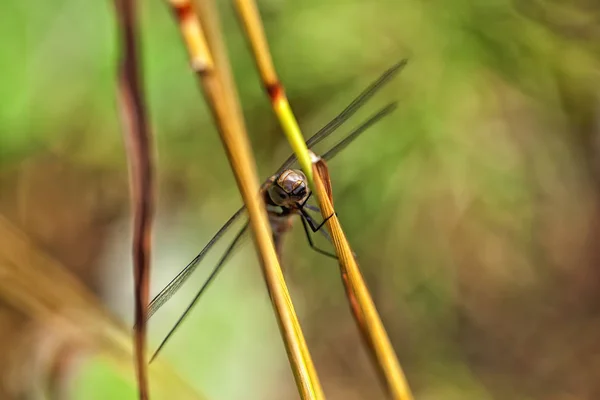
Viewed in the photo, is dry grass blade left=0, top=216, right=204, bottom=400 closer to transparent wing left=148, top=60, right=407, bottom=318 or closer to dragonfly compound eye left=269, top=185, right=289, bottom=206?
transparent wing left=148, top=60, right=407, bottom=318

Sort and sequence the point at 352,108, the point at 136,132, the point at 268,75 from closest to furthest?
the point at 136,132 → the point at 268,75 → the point at 352,108

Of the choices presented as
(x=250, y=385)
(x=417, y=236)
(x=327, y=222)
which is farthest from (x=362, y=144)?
(x=327, y=222)

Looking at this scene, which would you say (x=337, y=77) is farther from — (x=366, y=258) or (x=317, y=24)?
(x=366, y=258)

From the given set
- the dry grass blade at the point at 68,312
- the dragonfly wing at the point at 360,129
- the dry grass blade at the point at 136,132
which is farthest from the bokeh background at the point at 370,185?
the dry grass blade at the point at 136,132

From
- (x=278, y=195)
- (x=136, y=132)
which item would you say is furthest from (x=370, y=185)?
(x=136, y=132)

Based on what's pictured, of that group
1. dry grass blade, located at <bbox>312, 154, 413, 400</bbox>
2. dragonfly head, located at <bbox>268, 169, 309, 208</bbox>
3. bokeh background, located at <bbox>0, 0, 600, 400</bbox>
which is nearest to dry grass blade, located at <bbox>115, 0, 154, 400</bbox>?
dry grass blade, located at <bbox>312, 154, 413, 400</bbox>

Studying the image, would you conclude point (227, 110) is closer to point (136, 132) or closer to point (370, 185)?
point (136, 132)
